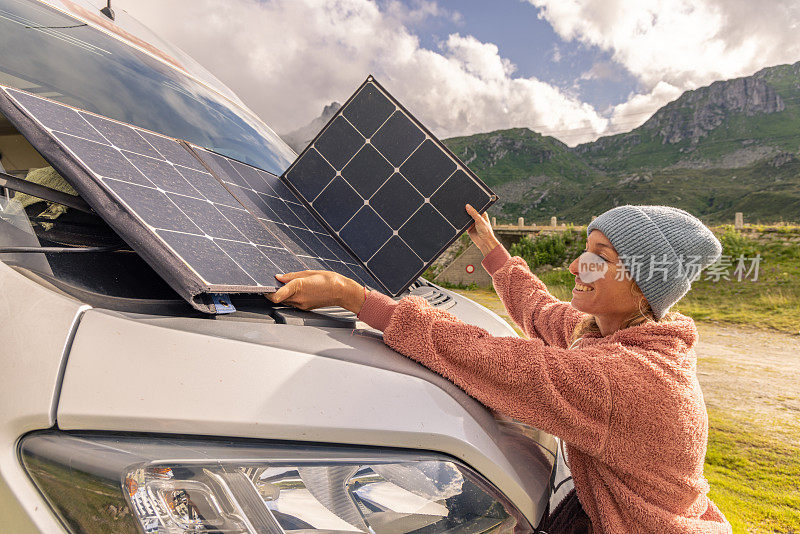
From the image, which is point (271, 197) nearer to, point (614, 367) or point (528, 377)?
point (528, 377)

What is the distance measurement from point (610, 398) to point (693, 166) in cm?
19163

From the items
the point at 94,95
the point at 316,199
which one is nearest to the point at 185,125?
the point at 94,95

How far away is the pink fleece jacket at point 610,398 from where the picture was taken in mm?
1302

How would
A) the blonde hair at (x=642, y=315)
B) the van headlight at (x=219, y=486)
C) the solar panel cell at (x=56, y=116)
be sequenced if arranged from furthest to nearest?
the blonde hair at (x=642, y=315) < the solar panel cell at (x=56, y=116) < the van headlight at (x=219, y=486)

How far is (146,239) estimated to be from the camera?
126cm

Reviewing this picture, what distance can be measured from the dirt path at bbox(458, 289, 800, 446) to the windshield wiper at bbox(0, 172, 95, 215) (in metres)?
4.34

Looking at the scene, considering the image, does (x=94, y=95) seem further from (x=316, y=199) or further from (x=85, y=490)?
(x=85, y=490)

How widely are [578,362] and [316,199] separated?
61.5 inches

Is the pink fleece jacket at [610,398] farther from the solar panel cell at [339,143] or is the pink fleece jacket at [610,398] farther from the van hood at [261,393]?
the solar panel cell at [339,143]

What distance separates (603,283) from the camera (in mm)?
1588

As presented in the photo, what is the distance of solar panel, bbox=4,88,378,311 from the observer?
1.28 metres

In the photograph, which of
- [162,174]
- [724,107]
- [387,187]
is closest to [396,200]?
[387,187]

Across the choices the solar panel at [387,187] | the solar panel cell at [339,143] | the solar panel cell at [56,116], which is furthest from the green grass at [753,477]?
the solar panel cell at [56,116]

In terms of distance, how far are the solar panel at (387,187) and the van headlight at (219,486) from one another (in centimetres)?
122
